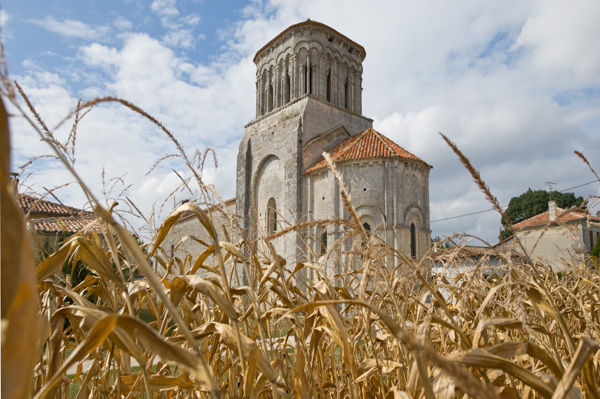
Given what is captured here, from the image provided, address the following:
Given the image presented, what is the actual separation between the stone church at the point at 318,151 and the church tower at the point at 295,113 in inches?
1.9

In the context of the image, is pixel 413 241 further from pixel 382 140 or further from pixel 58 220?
pixel 58 220

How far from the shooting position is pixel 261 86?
22953mm

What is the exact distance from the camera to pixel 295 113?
19.7 metres

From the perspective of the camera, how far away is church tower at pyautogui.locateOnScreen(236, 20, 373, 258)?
19.2 meters

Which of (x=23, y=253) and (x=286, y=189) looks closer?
(x=23, y=253)

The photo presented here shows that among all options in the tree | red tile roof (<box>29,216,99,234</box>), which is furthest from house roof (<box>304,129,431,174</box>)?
the tree

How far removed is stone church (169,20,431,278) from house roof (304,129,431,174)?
4 centimetres

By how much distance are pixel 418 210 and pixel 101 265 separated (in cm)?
1662

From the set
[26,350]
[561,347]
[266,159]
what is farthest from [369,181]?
[26,350]

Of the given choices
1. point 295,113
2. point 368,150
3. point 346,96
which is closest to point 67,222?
point 368,150

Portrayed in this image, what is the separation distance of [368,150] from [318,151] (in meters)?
3.29

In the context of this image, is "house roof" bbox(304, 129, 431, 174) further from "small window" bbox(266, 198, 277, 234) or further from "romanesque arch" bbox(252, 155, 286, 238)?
"small window" bbox(266, 198, 277, 234)

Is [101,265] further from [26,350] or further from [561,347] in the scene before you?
[561,347]

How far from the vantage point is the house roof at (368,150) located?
16641mm
